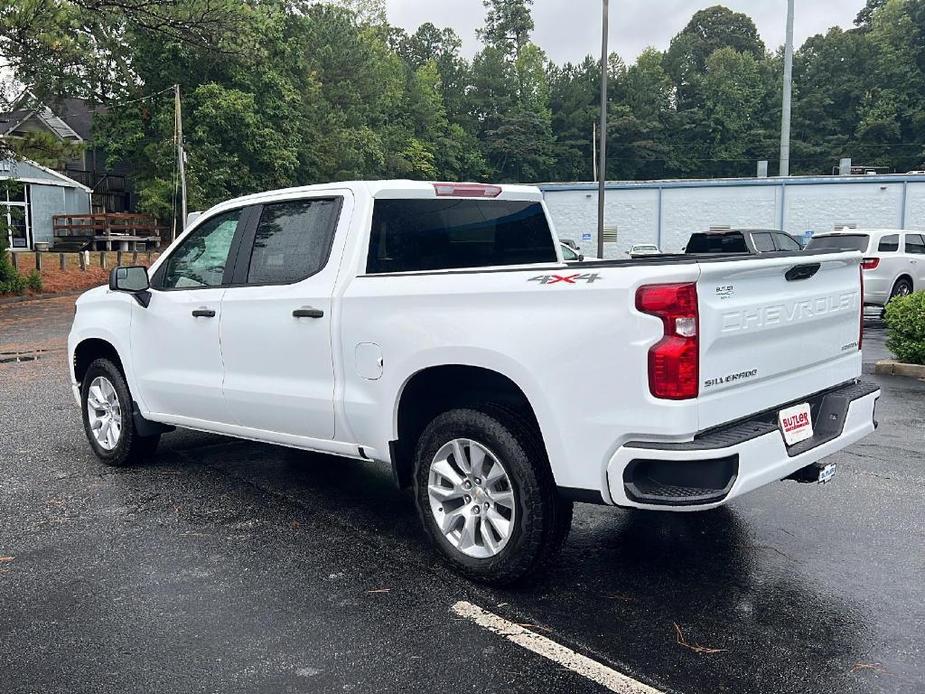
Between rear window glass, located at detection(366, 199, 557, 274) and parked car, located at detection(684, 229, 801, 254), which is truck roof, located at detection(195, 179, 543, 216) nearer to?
rear window glass, located at detection(366, 199, 557, 274)

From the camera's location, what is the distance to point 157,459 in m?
6.55

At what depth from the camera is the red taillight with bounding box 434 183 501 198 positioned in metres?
5.12

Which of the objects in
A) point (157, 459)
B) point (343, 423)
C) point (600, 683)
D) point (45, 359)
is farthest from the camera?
point (45, 359)

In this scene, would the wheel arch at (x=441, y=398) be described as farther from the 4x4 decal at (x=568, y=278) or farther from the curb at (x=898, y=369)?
the curb at (x=898, y=369)

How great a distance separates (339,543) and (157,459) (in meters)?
2.48

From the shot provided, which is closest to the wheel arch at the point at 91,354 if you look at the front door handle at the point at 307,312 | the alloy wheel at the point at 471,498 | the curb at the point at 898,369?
the front door handle at the point at 307,312

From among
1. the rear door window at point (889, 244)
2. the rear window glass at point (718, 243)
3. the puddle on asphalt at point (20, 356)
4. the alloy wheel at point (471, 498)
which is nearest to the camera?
the alloy wheel at point (471, 498)

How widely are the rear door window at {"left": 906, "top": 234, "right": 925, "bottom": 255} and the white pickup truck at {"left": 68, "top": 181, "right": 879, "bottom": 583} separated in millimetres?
13791

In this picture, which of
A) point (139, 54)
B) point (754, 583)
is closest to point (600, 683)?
point (754, 583)

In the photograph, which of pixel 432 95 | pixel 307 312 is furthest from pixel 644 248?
pixel 432 95

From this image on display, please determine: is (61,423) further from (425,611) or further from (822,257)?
(822,257)

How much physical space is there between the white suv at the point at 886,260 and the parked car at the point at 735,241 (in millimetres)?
1269

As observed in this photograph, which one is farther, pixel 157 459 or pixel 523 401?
pixel 157 459

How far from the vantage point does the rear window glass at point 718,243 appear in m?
17.6
